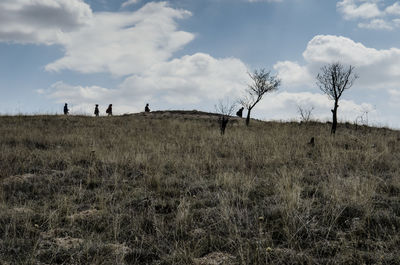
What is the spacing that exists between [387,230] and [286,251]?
147cm

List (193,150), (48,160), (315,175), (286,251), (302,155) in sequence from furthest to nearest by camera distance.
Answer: (193,150), (302,155), (48,160), (315,175), (286,251)

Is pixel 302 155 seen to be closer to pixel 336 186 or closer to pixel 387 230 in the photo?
pixel 336 186

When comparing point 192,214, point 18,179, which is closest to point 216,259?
point 192,214

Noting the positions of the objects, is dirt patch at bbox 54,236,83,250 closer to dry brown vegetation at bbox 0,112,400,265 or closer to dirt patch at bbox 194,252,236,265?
dry brown vegetation at bbox 0,112,400,265

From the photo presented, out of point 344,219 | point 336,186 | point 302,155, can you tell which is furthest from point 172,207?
point 302,155

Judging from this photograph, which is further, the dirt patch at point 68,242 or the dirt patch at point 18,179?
the dirt patch at point 18,179

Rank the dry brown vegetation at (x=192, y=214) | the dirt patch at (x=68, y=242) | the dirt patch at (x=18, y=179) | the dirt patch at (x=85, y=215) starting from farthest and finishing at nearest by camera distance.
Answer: the dirt patch at (x=18, y=179) < the dirt patch at (x=85, y=215) < the dirt patch at (x=68, y=242) < the dry brown vegetation at (x=192, y=214)

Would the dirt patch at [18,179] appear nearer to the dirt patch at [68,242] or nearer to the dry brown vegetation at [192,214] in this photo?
the dry brown vegetation at [192,214]

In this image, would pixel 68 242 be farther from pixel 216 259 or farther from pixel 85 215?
pixel 216 259

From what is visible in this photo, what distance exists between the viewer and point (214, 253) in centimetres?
370

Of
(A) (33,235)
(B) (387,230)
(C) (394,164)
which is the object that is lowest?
(A) (33,235)

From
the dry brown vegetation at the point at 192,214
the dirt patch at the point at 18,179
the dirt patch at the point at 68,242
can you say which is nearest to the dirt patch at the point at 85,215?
the dry brown vegetation at the point at 192,214

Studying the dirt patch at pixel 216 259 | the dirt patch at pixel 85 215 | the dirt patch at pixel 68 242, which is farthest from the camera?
the dirt patch at pixel 85 215

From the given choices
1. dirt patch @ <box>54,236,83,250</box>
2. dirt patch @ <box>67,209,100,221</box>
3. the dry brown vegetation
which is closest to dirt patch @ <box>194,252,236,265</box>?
the dry brown vegetation
